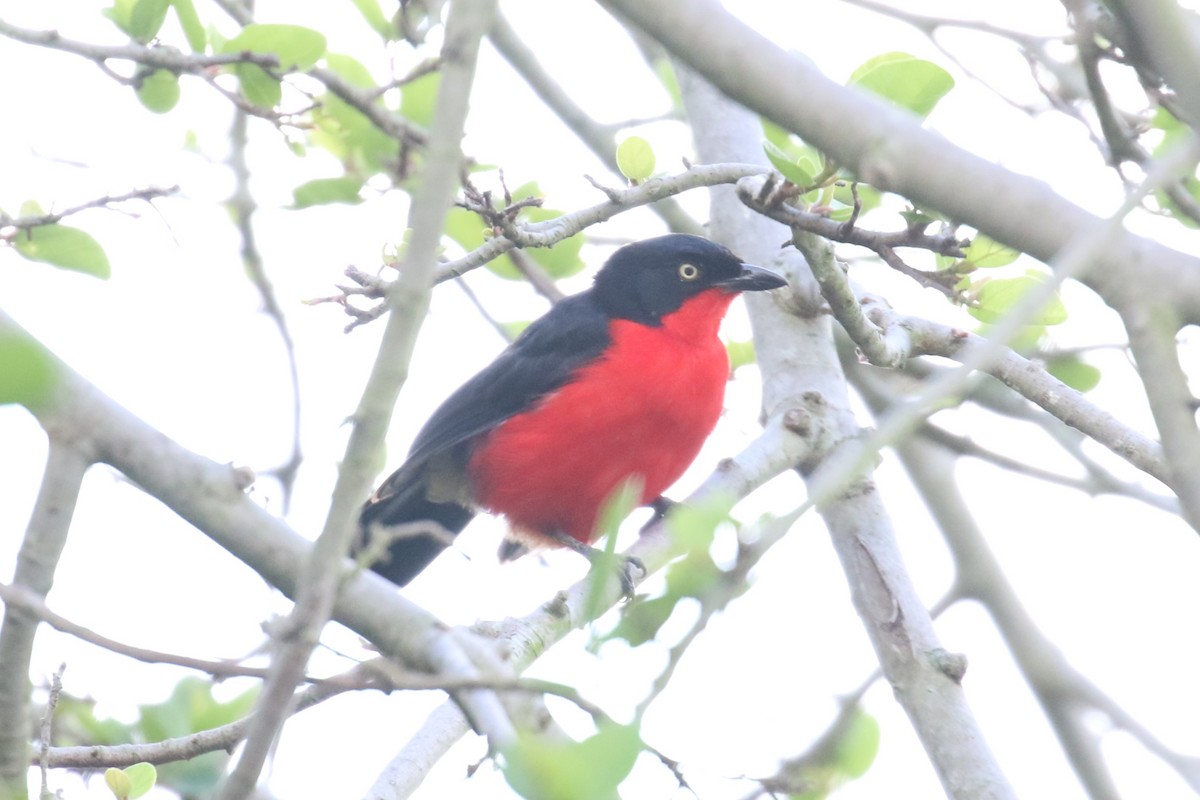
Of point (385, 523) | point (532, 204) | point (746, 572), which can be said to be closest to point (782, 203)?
point (532, 204)

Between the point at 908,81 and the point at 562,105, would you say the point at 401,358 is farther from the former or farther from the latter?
the point at 562,105

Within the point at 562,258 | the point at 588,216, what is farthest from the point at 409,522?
the point at 588,216

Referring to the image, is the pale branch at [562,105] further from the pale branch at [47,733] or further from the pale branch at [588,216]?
the pale branch at [47,733]

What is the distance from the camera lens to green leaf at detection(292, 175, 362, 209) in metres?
5.82

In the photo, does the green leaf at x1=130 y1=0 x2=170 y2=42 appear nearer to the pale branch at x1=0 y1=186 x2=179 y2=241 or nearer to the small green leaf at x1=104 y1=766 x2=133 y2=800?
the pale branch at x1=0 y1=186 x2=179 y2=241

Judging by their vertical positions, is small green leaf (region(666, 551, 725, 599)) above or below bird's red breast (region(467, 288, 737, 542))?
below

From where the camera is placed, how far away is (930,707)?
13.8 feet

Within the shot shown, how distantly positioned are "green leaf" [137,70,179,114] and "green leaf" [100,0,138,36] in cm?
21

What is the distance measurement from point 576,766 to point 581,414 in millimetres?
4420

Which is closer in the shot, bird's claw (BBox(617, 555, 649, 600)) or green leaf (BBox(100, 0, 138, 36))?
bird's claw (BBox(617, 555, 649, 600))

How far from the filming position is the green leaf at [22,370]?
1902 millimetres

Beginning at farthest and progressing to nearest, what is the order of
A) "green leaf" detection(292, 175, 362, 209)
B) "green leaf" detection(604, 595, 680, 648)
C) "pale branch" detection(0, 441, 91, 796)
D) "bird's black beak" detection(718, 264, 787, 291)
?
"green leaf" detection(292, 175, 362, 209) < "bird's black beak" detection(718, 264, 787, 291) < "pale branch" detection(0, 441, 91, 796) < "green leaf" detection(604, 595, 680, 648)

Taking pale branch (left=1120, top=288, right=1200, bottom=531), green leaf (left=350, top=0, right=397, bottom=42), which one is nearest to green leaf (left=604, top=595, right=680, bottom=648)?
Result: pale branch (left=1120, top=288, right=1200, bottom=531)

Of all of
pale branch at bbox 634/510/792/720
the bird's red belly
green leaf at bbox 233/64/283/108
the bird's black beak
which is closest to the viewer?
pale branch at bbox 634/510/792/720
